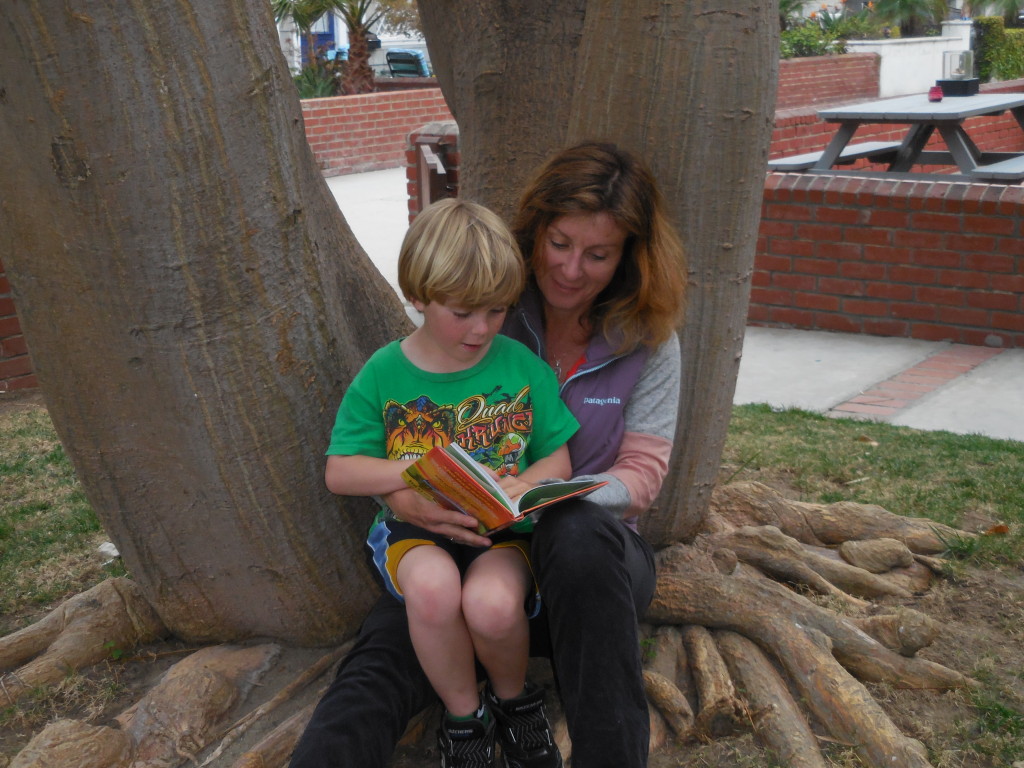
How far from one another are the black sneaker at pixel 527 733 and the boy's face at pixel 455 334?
789mm

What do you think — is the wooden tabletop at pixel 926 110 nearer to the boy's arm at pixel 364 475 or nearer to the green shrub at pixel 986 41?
the boy's arm at pixel 364 475

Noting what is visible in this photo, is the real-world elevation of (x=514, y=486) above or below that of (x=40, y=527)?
above

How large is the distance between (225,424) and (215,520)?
0.90 ft

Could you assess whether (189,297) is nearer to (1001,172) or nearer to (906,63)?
(1001,172)

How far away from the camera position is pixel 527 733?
257 centimetres

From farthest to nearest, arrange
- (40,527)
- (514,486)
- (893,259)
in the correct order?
(893,259) → (40,527) → (514,486)

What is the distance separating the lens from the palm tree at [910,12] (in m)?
26.6

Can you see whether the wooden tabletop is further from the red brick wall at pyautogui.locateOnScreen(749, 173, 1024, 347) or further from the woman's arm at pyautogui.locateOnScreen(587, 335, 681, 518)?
the woman's arm at pyautogui.locateOnScreen(587, 335, 681, 518)

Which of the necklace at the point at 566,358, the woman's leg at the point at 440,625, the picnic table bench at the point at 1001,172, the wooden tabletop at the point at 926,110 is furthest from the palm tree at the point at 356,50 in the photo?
the woman's leg at the point at 440,625

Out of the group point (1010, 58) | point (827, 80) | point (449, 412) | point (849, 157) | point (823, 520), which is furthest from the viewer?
point (1010, 58)

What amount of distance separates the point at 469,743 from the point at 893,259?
17.9 feet

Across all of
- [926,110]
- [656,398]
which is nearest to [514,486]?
[656,398]

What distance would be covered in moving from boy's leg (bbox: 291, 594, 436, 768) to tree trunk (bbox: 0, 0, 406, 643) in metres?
0.32

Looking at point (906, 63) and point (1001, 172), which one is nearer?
point (1001, 172)
